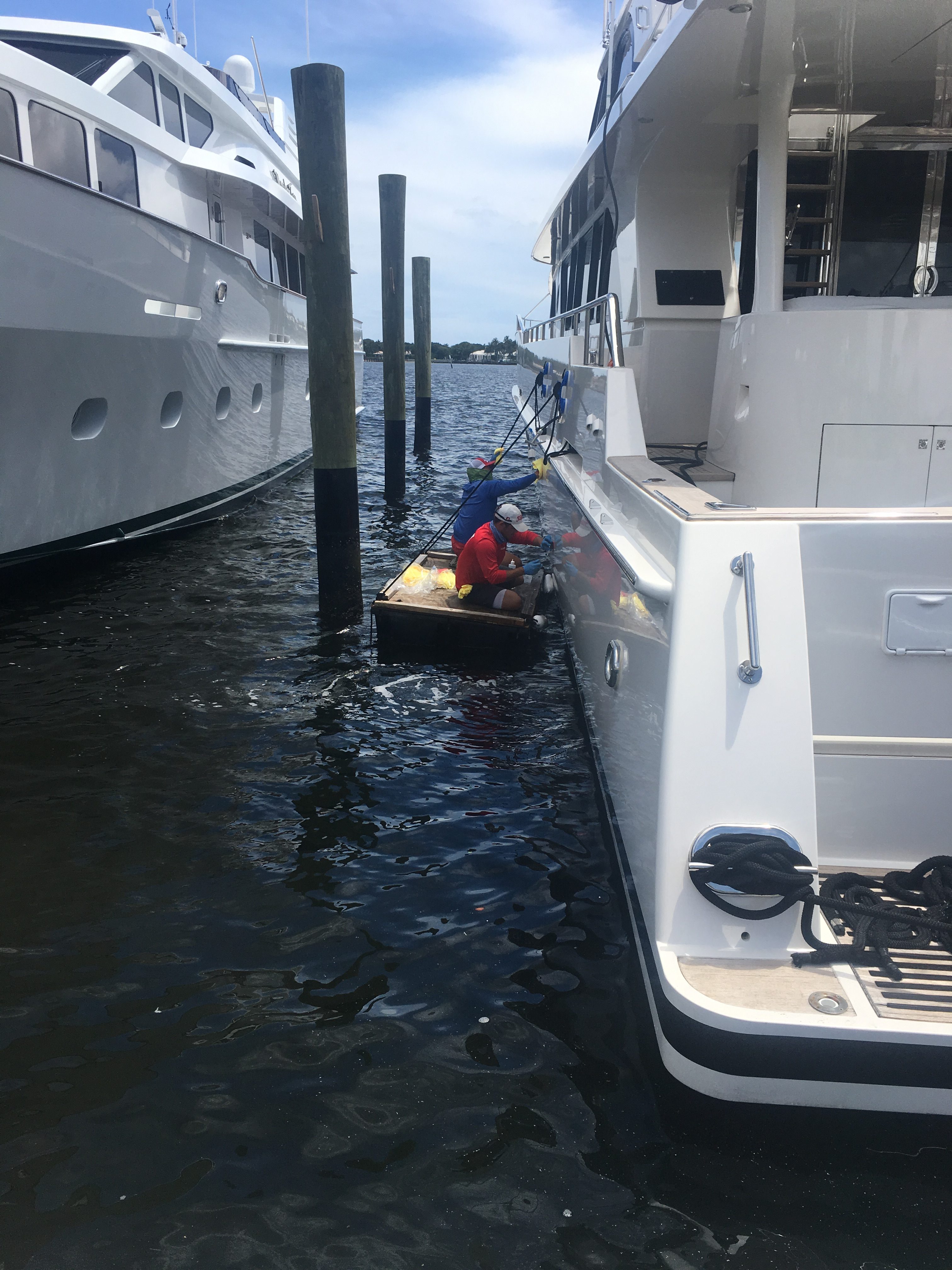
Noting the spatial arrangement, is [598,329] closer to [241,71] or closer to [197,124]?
[197,124]

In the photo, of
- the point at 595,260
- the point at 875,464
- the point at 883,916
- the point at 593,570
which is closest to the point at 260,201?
the point at 595,260

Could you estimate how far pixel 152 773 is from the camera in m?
4.49

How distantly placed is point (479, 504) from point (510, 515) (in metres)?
0.46

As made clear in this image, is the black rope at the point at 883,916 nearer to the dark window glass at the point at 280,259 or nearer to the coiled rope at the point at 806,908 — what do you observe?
the coiled rope at the point at 806,908

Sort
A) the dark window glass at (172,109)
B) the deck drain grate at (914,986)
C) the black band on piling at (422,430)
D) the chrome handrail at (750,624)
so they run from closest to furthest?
the deck drain grate at (914,986) → the chrome handrail at (750,624) → the dark window glass at (172,109) → the black band on piling at (422,430)

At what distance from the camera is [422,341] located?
19.1m

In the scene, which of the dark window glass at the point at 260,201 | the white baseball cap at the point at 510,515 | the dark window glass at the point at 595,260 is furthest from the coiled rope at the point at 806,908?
the dark window glass at the point at 260,201

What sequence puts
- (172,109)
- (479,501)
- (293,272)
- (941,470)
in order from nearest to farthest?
(941,470) < (479,501) < (172,109) < (293,272)

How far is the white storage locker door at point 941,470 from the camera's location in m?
4.00

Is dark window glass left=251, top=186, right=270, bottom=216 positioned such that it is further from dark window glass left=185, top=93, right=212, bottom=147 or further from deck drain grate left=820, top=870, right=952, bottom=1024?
deck drain grate left=820, top=870, right=952, bottom=1024

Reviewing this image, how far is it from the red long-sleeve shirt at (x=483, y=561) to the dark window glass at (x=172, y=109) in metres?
5.86

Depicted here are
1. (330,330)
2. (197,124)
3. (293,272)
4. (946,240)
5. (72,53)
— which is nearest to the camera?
(946,240)

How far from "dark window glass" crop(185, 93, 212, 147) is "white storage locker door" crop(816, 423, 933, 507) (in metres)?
7.95

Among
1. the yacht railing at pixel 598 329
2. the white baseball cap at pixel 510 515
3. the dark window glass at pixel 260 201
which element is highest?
the dark window glass at pixel 260 201
